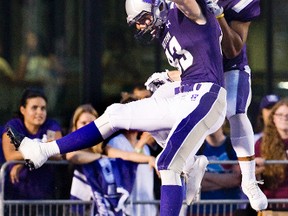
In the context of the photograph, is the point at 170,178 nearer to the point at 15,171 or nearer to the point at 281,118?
the point at 15,171

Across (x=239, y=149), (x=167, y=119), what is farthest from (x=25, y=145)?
(x=239, y=149)

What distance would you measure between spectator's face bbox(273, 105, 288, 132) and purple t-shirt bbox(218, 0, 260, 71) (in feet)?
5.66

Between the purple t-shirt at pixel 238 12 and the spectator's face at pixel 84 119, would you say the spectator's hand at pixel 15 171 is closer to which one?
the spectator's face at pixel 84 119

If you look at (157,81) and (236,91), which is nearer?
(236,91)

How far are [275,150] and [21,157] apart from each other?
2227 millimetres

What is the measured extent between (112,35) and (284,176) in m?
2.50

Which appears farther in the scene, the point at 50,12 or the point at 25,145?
the point at 50,12

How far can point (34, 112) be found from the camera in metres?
11.7

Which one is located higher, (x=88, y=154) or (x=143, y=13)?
(x=143, y=13)

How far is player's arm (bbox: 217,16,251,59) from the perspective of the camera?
10.0m

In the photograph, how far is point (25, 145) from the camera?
9586mm

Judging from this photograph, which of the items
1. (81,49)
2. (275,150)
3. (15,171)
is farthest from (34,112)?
(275,150)

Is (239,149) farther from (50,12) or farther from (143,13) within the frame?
(50,12)

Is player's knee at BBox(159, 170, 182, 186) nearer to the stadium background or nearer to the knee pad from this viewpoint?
the knee pad
